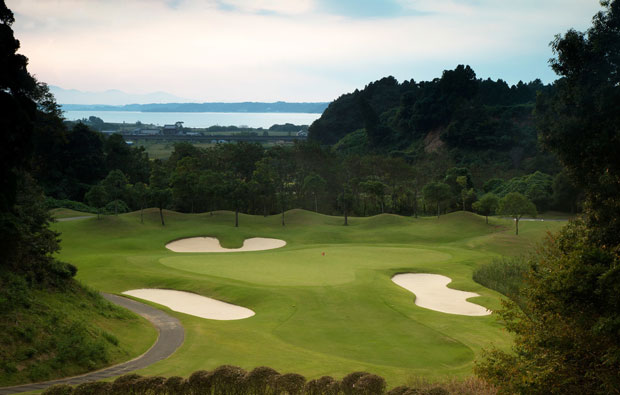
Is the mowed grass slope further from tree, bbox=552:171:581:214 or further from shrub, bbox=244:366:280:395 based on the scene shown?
tree, bbox=552:171:581:214

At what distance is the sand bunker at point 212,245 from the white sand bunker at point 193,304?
18.1 meters

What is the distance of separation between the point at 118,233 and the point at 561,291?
48.3 meters

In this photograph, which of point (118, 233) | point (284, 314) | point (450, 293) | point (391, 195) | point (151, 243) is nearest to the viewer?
point (284, 314)

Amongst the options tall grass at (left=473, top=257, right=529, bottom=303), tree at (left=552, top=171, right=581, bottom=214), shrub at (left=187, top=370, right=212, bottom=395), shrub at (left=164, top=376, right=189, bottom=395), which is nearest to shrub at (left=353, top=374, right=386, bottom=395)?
shrub at (left=187, top=370, right=212, bottom=395)

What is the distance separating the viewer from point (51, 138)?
75.7 m

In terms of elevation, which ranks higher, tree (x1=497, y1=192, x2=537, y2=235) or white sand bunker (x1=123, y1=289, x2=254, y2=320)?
tree (x1=497, y1=192, x2=537, y2=235)

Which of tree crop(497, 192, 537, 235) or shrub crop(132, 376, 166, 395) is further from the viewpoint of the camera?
tree crop(497, 192, 537, 235)

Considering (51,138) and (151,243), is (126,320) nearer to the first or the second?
(151,243)

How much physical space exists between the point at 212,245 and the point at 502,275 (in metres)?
27.7

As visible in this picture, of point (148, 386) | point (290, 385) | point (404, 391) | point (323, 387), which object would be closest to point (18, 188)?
point (148, 386)

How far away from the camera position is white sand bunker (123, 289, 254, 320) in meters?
26.8

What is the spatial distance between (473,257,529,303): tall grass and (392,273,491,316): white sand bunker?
7.45 feet

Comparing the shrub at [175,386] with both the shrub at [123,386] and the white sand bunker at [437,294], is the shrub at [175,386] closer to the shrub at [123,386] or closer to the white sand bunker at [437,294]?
the shrub at [123,386]

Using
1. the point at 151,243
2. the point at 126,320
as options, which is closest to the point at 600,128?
the point at 126,320
